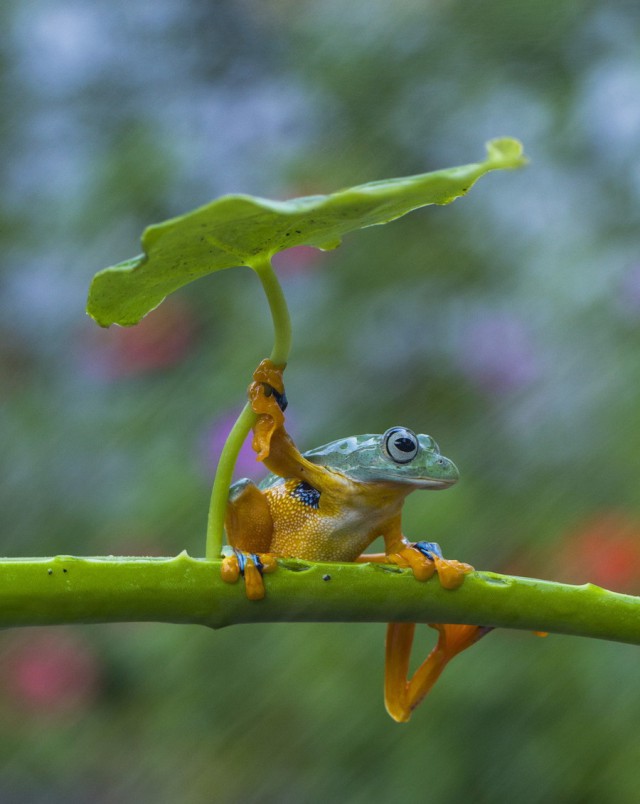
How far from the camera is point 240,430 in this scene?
395 mm

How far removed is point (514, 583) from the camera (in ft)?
1.32

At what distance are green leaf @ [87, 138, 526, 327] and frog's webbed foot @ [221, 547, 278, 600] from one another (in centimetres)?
10

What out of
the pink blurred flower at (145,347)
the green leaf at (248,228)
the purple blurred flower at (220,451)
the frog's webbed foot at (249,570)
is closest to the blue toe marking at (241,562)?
the frog's webbed foot at (249,570)

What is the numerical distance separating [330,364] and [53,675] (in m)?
0.41

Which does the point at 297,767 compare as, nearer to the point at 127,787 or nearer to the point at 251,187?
the point at 127,787

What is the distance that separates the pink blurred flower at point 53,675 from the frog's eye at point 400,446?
2.29 ft

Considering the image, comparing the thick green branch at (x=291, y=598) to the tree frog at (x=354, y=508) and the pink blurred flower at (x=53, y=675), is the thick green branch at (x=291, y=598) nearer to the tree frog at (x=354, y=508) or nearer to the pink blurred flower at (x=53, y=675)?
the tree frog at (x=354, y=508)

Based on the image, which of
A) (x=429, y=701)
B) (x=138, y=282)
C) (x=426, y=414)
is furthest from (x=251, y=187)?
(x=138, y=282)

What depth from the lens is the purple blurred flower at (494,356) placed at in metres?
1.17

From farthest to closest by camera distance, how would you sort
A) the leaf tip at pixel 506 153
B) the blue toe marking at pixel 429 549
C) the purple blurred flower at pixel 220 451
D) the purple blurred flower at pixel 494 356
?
the purple blurred flower at pixel 494 356 < the purple blurred flower at pixel 220 451 < the blue toe marking at pixel 429 549 < the leaf tip at pixel 506 153

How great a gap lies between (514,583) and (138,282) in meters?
0.17

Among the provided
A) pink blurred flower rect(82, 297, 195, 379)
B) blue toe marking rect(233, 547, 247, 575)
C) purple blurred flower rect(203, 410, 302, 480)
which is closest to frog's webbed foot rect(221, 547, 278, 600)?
blue toe marking rect(233, 547, 247, 575)

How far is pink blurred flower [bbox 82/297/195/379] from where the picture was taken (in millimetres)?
1188

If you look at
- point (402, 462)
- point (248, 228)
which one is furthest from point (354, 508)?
point (248, 228)
